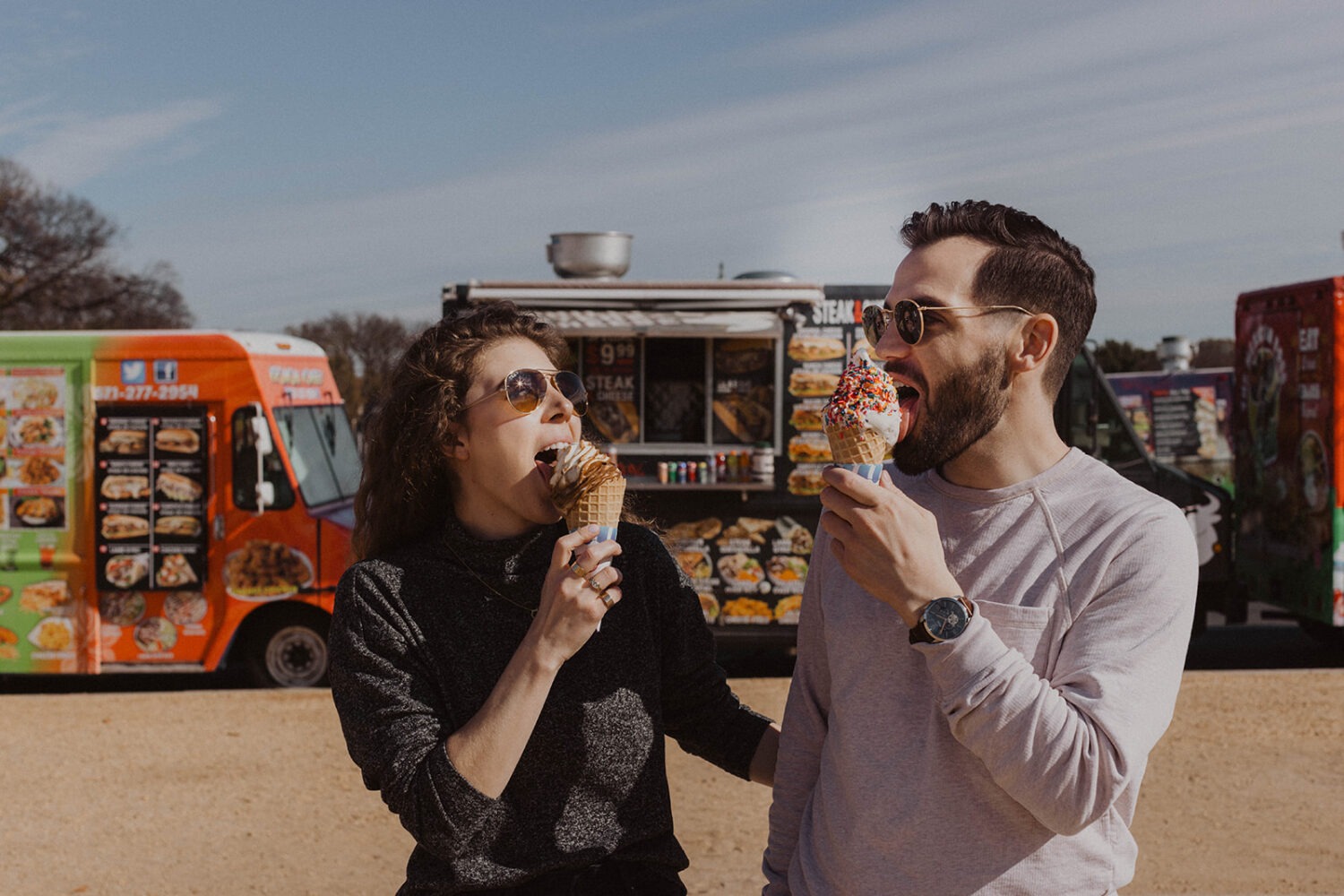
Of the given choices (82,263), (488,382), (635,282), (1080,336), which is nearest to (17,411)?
(635,282)

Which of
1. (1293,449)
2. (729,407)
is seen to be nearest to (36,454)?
(729,407)

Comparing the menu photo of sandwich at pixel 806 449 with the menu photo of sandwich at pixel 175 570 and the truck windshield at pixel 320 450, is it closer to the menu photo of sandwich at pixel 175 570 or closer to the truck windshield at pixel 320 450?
the truck windshield at pixel 320 450

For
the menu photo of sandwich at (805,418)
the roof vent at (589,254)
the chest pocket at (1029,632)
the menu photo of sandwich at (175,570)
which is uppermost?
the roof vent at (589,254)

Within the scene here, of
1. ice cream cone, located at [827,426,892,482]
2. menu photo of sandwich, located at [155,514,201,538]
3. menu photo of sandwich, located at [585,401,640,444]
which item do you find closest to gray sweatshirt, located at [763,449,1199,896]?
ice cream cone, located at [827,426,892,482]

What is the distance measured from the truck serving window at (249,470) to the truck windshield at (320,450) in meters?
0.11

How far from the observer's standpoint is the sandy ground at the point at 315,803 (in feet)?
19.3

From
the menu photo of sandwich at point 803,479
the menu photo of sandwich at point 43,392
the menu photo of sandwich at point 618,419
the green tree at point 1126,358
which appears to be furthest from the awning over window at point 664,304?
the green tree at point 1126,358

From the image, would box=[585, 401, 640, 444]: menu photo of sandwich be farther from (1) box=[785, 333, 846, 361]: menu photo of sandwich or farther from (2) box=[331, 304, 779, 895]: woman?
(2) box=[331, 304, 779, 895]: woman

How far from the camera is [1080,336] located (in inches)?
93.0

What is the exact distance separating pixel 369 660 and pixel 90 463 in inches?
333

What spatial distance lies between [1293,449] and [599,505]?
9864 millimetres

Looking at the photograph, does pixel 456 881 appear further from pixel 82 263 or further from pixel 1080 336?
pixel 82 263

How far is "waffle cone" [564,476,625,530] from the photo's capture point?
231cm

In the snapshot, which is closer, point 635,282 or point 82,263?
point 635,282
